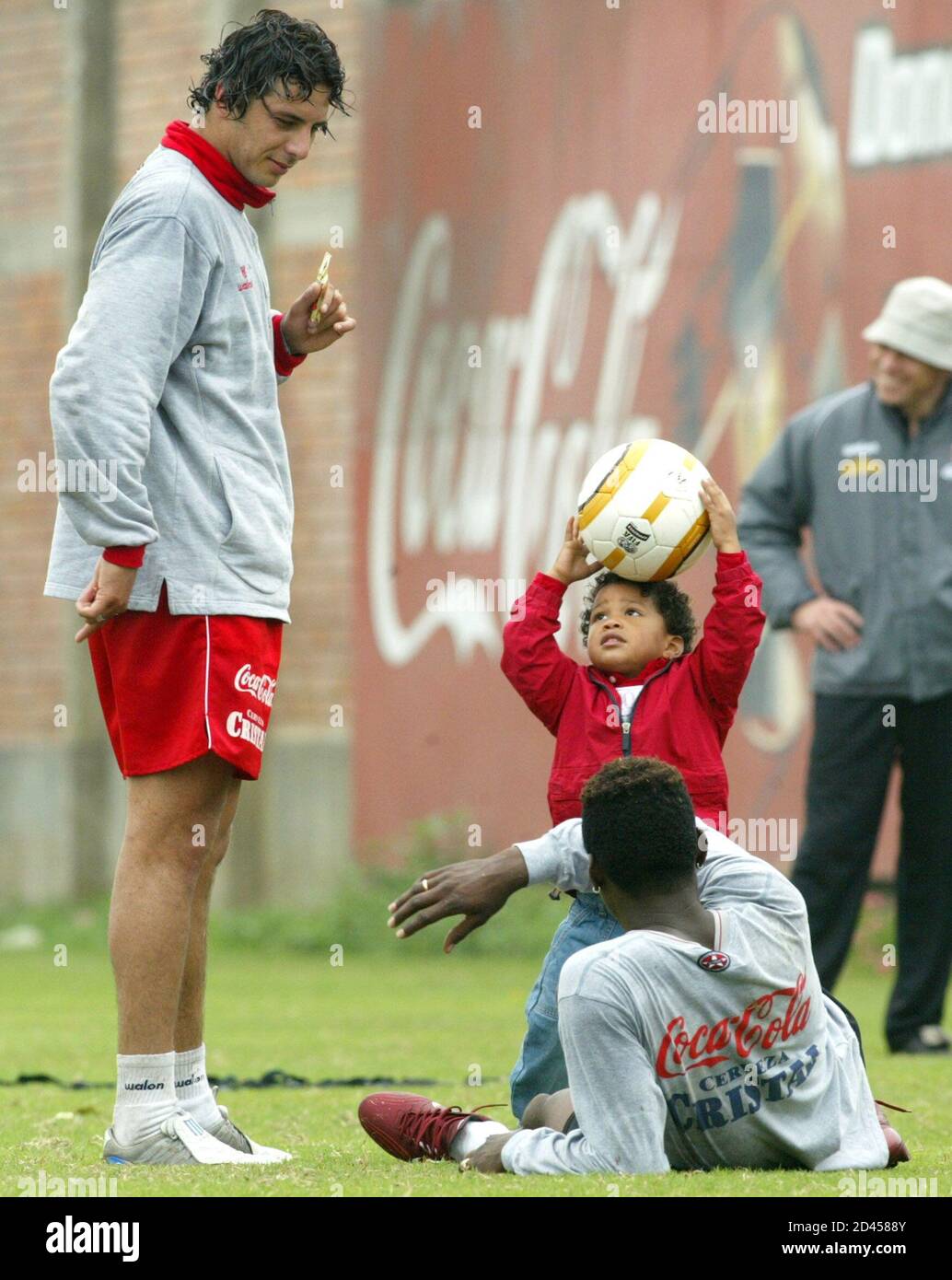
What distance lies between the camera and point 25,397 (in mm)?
16594

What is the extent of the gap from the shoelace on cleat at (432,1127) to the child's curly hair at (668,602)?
4.16ft

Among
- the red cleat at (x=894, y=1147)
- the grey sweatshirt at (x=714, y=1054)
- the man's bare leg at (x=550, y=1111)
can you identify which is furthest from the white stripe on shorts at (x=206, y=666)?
the red cleat at (x=894, y=1147)

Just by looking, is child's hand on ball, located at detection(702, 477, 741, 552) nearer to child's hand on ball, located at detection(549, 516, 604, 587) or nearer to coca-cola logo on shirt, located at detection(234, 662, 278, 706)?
child's hand on ball, located at detection(549, 516, 604, 587)

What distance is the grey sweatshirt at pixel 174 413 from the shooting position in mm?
4672

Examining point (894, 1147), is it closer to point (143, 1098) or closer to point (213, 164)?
point (143, 1098)

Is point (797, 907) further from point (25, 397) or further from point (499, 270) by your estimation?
point (25, 397)

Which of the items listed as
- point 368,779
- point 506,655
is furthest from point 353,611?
point 506,655

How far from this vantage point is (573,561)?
17.8 ft

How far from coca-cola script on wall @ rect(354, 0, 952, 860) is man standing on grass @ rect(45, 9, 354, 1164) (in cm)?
656

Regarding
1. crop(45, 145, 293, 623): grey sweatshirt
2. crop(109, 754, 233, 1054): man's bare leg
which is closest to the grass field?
crop(109, 754, 233, 1054): man's bare leg

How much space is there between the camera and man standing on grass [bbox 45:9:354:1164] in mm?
4703

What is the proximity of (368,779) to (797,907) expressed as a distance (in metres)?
9.21

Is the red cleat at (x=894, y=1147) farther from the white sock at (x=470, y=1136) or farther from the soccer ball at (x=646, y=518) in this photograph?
the soccer ball at (x=646, y=518)
